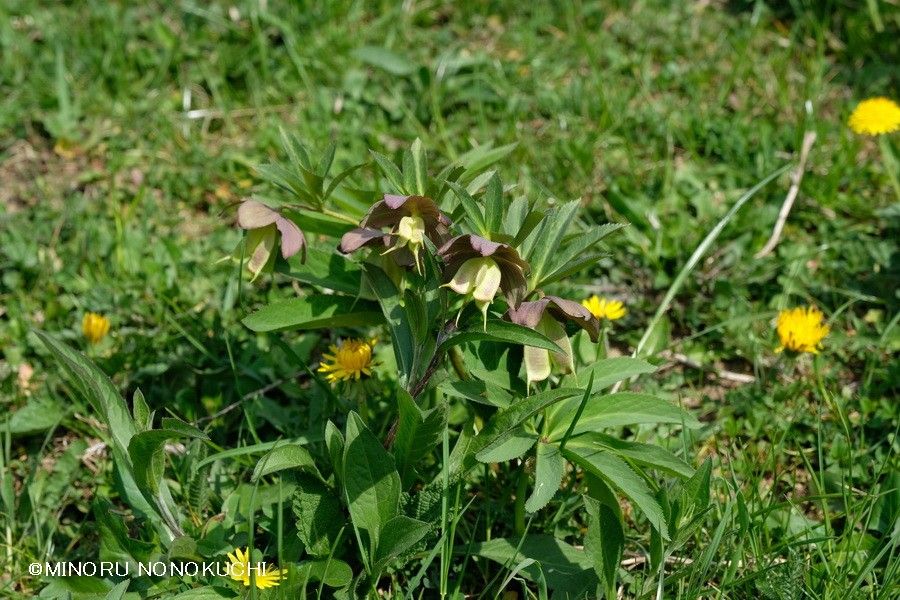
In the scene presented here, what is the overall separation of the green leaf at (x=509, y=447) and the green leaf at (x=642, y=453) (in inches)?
4.6

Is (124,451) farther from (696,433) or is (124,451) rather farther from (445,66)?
(445,66)

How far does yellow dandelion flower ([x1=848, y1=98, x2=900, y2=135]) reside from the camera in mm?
2918

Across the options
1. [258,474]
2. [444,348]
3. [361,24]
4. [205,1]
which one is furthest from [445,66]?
[258,474]

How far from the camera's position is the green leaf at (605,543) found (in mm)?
1870

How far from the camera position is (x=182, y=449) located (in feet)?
7.91

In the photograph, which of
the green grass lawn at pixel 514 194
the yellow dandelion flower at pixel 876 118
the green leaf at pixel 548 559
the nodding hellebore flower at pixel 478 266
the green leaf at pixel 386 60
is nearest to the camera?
the nodding hellebore flower at pixel 478 266

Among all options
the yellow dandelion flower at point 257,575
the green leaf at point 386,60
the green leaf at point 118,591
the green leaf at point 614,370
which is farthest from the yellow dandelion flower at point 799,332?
the green leaf at point 386,60

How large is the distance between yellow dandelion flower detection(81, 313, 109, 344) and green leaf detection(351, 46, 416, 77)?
1.47 meters

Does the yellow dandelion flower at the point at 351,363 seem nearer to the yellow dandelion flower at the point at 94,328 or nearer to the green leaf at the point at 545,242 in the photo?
the green leaf at the point at 545,242

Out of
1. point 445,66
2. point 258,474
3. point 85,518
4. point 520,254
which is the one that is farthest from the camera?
point 445,66

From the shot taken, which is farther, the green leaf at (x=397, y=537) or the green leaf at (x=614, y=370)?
the green leaf at (x=614, y=370)

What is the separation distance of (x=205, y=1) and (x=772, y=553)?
2972 millimetres

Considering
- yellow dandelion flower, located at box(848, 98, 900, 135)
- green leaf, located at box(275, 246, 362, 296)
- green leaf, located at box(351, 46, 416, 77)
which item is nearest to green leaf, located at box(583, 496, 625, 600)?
green leaf, located at box(275, 246, 362, 296)

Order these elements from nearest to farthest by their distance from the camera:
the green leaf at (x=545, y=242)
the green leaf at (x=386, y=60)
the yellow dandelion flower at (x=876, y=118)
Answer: the green leaf at (x=545, y=242) → the yellow dandelion flower at (x=876, y=118) → the green leaf at (x=386, y=60)
